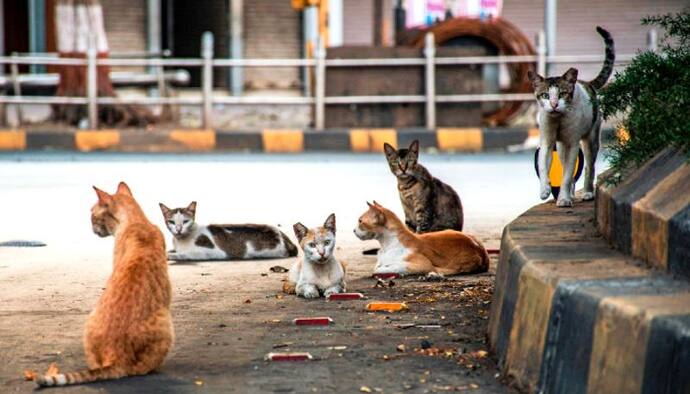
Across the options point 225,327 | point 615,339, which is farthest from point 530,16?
point 615,339

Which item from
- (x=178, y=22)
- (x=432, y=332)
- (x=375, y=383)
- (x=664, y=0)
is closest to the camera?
(x=375, y=383)

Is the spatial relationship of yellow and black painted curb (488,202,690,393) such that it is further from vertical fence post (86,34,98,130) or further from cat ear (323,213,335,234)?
vertical fence post (86,34,98,130)

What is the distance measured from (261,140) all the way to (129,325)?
1504 cm

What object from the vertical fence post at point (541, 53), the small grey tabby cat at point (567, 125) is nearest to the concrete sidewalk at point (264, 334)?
the small grey tabby cat at point (567, 125)

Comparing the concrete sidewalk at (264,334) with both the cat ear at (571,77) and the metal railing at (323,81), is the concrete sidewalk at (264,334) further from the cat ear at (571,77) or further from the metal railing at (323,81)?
the metal railing at (323,81)

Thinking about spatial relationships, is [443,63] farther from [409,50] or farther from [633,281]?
[633,281]

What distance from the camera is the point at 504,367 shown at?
5.19 m

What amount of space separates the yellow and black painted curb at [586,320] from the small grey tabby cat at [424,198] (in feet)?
11.9

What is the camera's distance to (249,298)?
7.37 metres

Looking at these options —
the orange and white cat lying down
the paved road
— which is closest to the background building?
the paved road

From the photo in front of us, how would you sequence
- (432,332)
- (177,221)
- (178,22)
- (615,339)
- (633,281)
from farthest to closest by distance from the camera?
(178,22), (177,221), (432,332), (633,281), (615,339)

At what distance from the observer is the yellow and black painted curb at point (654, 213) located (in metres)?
4.75

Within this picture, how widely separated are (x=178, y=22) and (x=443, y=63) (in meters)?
10.5

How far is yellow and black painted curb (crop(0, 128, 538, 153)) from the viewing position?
19719 millimetres
